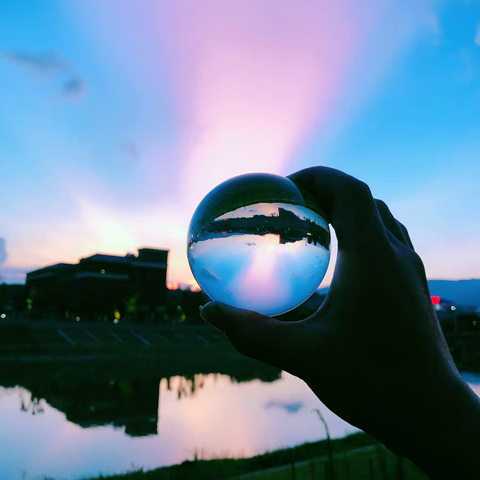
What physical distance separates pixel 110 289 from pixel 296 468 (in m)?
73.9

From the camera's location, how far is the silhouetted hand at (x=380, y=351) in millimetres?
1690

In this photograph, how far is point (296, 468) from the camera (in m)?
10.8

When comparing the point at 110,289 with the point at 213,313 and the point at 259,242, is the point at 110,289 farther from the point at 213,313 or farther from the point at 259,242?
the point at 259,242

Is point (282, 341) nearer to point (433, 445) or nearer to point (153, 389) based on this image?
point (433, 445)

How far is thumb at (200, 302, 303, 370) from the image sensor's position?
203 centimetres

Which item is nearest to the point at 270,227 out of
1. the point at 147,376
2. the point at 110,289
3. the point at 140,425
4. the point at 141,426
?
the point at 141,426

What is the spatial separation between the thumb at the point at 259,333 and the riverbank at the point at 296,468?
26.6ft

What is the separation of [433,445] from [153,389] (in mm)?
24423

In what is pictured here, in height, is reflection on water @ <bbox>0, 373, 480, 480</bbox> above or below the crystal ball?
below

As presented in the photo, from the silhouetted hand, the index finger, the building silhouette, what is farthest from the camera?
the building silhouette

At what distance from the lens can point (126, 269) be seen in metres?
82.8

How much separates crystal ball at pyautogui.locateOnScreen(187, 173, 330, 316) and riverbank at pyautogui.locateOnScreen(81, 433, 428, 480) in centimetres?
805

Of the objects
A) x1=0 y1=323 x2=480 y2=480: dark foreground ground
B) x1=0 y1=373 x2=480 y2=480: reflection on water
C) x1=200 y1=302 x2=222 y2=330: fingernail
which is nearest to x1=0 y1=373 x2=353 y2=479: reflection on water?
x1=0 y1=373 x2=480 y2=480: reflection on water

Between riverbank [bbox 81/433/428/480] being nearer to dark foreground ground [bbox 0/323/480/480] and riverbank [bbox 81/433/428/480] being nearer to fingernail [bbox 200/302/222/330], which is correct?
dark foreground ground [bbox 0/323/480/480]
